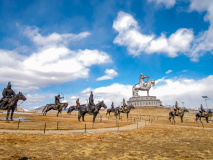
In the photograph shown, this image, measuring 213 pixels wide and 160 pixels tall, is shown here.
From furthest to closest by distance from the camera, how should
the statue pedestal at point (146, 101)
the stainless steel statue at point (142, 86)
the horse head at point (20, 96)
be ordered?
the stainless steel statue at point (142, 86), the statue pedestal at point (146, 101), the horse head at point (20, 96)

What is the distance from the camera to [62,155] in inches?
273

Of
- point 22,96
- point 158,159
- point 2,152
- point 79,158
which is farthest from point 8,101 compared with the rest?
point 158,159

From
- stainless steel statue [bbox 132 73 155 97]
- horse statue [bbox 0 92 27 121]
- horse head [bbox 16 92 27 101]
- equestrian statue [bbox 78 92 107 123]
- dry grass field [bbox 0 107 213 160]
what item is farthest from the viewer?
stainless steel statue [bbox 132 73 155 97]

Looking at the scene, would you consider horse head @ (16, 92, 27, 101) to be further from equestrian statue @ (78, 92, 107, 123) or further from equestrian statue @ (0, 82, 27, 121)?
equestrian statue @ (78, 92, 107, 123)

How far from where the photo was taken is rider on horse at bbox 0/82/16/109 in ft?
60.2

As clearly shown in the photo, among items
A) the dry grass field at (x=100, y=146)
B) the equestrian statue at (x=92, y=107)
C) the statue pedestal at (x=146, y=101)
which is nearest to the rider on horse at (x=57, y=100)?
the equestrian statue at (x=92, y=107)

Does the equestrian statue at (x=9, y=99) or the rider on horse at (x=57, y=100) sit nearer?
the equestrian statue at (x=9, y=99)

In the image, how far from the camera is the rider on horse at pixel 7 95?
722 inches

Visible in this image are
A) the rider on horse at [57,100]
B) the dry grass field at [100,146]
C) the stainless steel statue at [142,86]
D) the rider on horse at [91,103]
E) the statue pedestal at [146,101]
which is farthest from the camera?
the stainless steel statue at [142,86]

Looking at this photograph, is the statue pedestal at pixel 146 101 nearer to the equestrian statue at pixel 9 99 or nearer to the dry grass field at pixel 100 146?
the dry grass field at pixel 100 146

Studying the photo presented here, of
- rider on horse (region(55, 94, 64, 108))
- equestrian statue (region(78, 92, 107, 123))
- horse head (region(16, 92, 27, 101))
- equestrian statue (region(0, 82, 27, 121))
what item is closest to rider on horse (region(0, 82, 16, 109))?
equestrian statue (region(0, 82, 27, 121))

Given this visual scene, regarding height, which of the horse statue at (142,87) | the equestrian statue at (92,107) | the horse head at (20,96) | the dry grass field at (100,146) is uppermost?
the horse statue at (142,87)

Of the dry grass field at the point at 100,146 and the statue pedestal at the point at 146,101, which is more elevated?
the statue pedestal at the point at 146,101

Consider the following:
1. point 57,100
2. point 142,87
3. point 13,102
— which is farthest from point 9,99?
point 142,87
